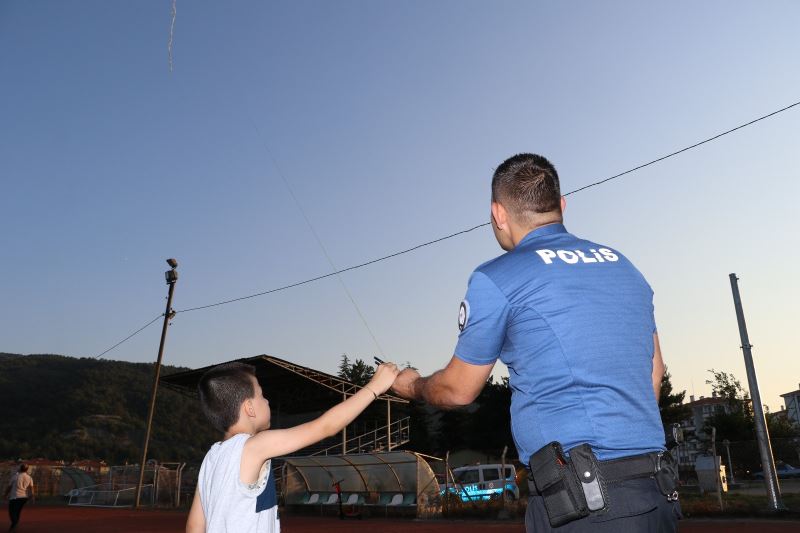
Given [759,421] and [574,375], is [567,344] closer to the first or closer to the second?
[574,375]

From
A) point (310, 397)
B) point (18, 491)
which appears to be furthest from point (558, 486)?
point (310, 397)

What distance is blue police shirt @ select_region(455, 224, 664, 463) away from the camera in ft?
8.05

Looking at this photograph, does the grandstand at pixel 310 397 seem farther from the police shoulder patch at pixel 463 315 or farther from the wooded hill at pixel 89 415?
the wooded hill at pixel 89 415

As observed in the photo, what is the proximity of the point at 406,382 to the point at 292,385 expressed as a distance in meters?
40.3

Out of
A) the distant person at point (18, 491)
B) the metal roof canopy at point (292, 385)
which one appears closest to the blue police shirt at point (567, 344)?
the distant person at point (18, 491)

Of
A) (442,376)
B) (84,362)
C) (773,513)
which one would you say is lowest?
(773,513)

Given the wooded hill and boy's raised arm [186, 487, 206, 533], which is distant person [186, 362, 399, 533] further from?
the wooded hill

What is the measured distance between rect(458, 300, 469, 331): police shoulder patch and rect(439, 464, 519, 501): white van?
22104 millimetres

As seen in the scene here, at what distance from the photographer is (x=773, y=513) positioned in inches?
674

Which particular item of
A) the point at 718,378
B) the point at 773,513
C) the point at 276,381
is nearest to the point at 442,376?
the point at 773,513

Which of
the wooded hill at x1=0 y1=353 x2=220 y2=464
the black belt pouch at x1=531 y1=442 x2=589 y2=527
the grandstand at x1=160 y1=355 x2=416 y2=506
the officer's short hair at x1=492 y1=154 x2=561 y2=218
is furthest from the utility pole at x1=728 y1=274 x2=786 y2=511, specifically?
the wooded hill at x1=0 y1=353 x2=220 y2=464

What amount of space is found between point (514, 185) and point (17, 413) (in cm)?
11729

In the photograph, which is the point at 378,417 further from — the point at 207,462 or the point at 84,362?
the point at 84,362

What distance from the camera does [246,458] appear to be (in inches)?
130
